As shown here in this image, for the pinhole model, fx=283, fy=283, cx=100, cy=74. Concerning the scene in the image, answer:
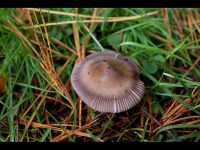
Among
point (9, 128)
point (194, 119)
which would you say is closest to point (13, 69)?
point (9, 128)

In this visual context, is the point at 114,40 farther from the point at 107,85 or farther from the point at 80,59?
the point at 107,85

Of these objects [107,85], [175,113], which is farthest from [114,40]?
[175,113]

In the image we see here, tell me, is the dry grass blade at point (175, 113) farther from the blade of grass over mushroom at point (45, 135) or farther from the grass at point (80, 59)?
the blade of grass over mushroom at point (45, 135)

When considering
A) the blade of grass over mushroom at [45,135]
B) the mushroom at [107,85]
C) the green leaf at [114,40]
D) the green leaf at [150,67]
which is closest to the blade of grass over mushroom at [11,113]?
the blade of grass over mushroom at [45,135]

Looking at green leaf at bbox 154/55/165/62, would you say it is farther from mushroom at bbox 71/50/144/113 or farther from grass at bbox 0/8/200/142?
mushroom at bbox 71/50/144/113

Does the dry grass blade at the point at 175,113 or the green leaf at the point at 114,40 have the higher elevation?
the green leaf at the point at 114,40

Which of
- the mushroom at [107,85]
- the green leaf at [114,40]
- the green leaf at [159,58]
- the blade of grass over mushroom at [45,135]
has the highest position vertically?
the green leaf at [114,40]
